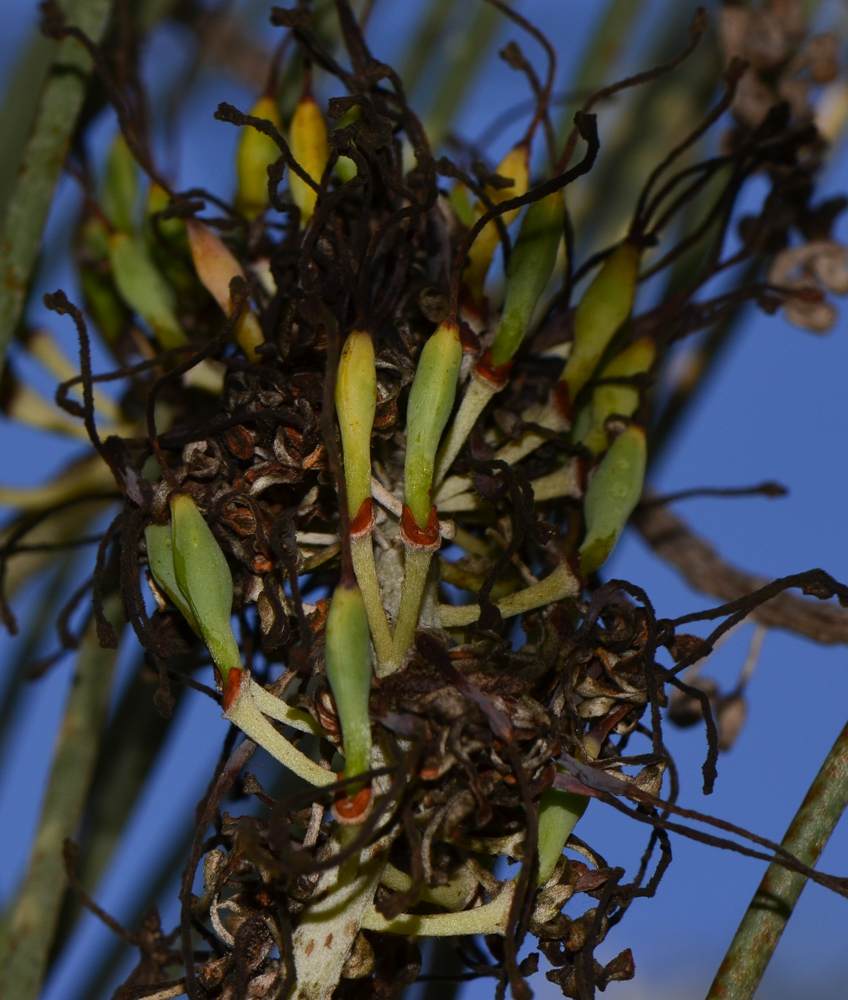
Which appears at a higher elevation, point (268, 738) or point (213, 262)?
point (213, 262)

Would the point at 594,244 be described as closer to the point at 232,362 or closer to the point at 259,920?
the point at 232,362

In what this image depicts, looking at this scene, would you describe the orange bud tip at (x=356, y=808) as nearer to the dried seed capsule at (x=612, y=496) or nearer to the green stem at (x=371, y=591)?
the green stem at (x=371, y=591)

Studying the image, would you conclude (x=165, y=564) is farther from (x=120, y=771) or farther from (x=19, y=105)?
(x=19, y=105)

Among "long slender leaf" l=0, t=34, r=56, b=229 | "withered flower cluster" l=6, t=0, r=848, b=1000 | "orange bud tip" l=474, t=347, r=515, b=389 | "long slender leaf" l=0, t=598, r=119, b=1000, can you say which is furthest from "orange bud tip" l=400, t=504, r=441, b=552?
"long slender leaf" l=0, t=34, r=56, b=229

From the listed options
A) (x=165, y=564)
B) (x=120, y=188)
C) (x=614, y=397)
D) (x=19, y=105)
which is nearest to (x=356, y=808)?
(x=165, y=564)

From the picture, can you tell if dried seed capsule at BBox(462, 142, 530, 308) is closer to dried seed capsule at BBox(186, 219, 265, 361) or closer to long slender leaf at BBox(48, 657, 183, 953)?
dried seed capsule at BBox(186, 219, 265, 361)

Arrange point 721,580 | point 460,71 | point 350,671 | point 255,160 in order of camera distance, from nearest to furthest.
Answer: point 350,671 → point 255,160 → point 721,580 → point 460,71
